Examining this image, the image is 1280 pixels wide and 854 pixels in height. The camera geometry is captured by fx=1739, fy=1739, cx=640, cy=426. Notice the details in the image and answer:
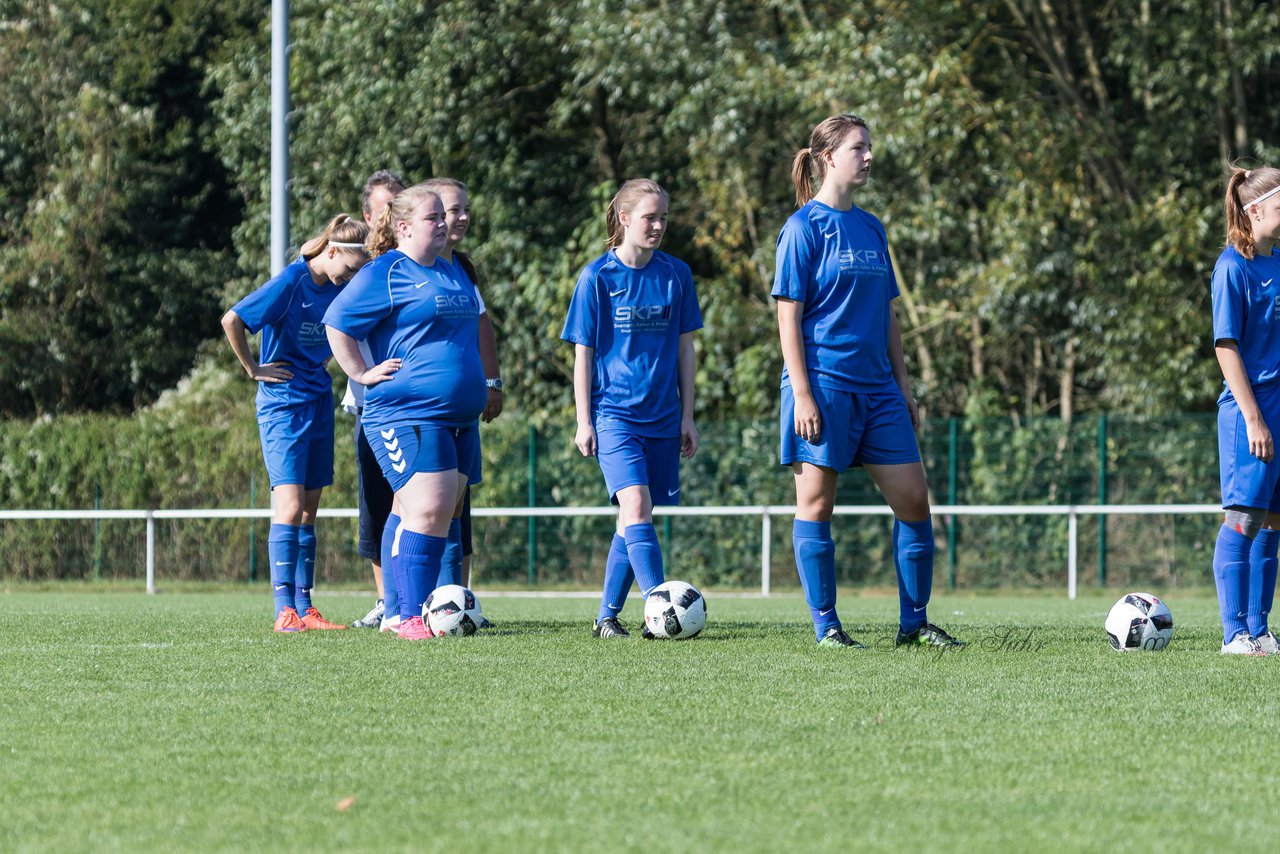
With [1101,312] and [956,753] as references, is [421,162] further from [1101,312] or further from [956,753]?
[956,753]

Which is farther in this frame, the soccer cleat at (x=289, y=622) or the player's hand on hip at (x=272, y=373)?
the player's hand on hip at (x=272, y=373)

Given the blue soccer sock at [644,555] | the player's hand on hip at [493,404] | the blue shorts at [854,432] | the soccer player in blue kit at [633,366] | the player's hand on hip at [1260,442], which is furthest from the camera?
the player's hand on hip at [493,404]

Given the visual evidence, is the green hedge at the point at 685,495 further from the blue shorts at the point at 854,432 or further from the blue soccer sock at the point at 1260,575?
the blue shorts at the point at 854,432

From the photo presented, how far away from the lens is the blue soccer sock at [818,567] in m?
6.99

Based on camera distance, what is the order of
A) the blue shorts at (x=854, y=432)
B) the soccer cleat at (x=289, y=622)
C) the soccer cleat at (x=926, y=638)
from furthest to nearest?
the soccer cleat at (x=289, y=622) → the soccer cleat at (x=926, y=638) → the blue shorts at (x=854, y=432)

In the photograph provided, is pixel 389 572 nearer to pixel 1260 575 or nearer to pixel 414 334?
pixel 414 334

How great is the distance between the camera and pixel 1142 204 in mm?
17594

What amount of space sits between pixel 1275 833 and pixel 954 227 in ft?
50.9

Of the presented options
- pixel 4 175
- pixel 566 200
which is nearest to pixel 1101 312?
pixel 566 200

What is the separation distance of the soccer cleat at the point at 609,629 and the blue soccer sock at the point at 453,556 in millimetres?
963

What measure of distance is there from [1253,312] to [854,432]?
1.61 meters

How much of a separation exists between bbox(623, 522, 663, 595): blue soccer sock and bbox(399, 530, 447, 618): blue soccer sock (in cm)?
81

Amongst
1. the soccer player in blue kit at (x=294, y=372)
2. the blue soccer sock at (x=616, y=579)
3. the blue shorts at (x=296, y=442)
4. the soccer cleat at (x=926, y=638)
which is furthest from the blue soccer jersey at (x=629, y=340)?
the blue shorts at (x=296, y=442)

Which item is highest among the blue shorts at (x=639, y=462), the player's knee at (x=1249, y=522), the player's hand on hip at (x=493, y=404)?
the player's hand on hip at (x=493, y=404)
